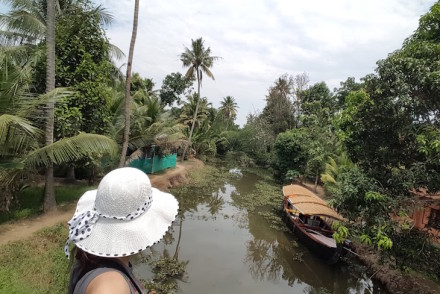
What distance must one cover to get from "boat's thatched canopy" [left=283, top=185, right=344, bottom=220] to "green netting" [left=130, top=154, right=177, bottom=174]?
26.9 ft

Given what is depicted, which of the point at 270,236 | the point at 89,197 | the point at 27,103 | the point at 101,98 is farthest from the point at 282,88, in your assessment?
the point at 89,197

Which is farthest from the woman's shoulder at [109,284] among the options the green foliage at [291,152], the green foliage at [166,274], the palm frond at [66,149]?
the green foliage at [291,152]

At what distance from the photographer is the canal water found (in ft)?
27.8

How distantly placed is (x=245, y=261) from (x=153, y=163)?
32.3 ft

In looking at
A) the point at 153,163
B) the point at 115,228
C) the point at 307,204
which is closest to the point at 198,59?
the point at 153,163

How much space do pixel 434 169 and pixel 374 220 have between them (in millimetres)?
1730

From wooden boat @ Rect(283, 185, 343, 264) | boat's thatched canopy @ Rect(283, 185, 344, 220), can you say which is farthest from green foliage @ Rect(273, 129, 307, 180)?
wooden boat @ Rect(283, 185, 343, 264)

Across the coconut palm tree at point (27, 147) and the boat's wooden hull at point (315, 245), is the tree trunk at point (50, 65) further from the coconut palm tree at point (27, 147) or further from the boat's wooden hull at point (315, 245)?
the boat's wooden hull at point (315, 245)

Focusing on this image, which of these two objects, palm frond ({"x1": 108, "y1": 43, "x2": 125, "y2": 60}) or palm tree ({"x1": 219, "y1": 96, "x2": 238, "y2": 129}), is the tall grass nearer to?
palm frond ({"x1": 108, "y1": 43, "x2": 125, "y2": 60})

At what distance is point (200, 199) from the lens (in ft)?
55.0

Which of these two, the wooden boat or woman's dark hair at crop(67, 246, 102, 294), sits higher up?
woman's dark hair at crop(67, 246, 102, 294)

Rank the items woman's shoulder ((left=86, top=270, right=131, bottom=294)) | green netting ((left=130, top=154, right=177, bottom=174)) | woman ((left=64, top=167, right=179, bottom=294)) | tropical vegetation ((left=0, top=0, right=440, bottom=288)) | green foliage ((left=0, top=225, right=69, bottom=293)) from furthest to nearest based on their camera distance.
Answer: green netting ((left=130, top=154, right=177, bottom=174)) → tropical vegetation ((left=0, top=0, right=440, bottom=288)) → green foliage ((left=0, top=225, right=69, bottom=293)) → woman ((left=64, top=167, right=179, bottom=294)) → woman's shoulder ((left=86, top=270, right=131, bottom=294))

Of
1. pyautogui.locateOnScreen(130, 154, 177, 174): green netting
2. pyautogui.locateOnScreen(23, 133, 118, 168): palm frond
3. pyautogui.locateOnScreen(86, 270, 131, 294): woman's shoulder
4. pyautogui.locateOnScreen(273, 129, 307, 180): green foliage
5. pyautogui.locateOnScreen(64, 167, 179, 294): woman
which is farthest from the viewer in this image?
pyautogui.locateOnScreen(273, 129, 307, 180): green foliage

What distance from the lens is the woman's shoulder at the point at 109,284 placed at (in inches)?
44.5
